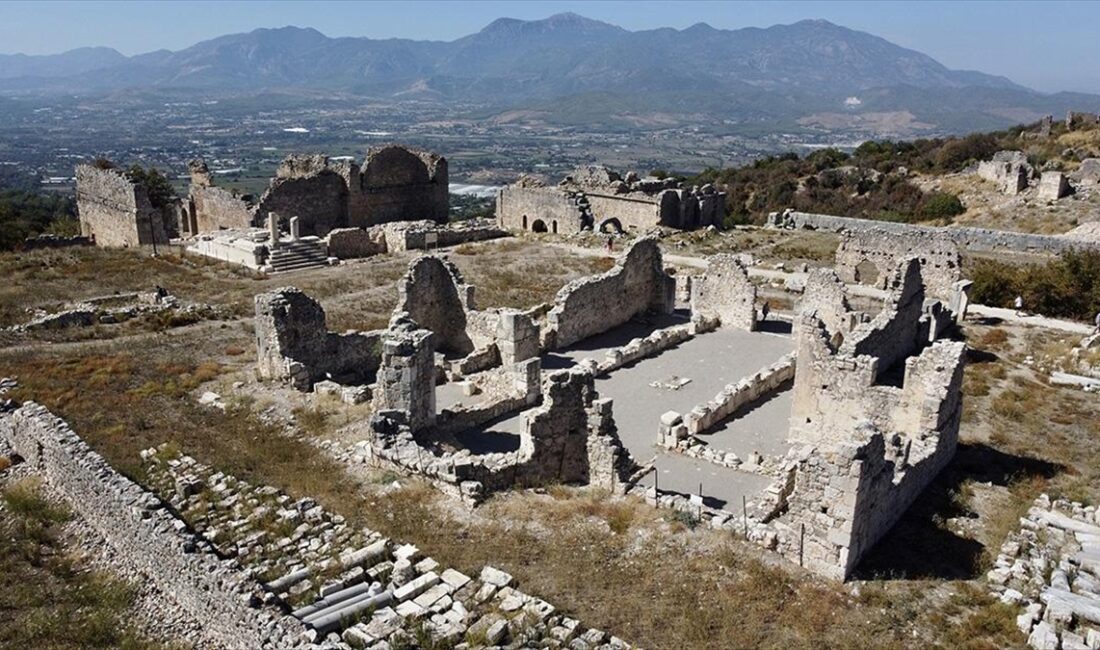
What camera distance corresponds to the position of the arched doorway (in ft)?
105

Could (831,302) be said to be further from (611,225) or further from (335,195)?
(335,195)

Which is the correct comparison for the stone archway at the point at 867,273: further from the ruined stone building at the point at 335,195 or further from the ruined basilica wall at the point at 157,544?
the ruined basilica wall at the point at 157,544

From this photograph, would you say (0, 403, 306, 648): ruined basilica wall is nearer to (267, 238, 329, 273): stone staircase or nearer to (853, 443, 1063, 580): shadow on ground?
(853, 443, 1063, 580): shadow on ground

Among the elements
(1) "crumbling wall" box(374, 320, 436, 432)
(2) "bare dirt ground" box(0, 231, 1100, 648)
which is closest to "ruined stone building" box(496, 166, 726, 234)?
(2) "bare dirt ground" box(0, 231, 1100, 648)

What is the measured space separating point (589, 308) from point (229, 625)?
1544 cm

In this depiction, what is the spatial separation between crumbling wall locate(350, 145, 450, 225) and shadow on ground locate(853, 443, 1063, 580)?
34830 mm

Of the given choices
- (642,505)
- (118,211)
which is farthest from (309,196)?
(642,505)

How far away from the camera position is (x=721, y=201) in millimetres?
47219

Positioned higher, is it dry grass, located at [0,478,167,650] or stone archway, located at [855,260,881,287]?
stone archway, located at [855,260,881,287]

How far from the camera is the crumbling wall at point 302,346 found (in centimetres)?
1838

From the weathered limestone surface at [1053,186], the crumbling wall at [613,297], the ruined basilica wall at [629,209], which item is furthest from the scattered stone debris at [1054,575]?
the weathered limestone surface at [1053,186]

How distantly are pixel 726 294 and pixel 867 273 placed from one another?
10.9 metres

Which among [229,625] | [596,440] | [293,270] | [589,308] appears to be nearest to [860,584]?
[596,440]

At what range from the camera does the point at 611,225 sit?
4547 centimetres
